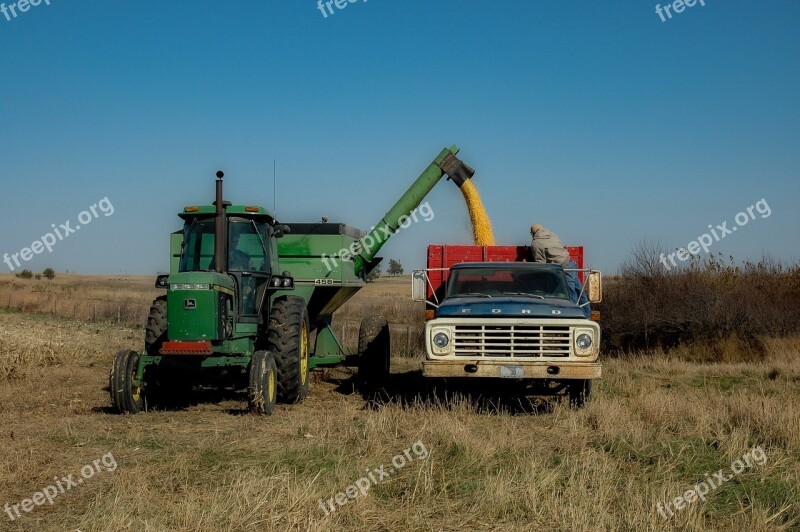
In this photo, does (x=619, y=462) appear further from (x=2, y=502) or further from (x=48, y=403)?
(x=48, y=403)

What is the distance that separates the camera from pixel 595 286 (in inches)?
420

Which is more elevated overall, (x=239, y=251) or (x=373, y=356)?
(x=239, y=251)

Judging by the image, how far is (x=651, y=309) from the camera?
20.3 m

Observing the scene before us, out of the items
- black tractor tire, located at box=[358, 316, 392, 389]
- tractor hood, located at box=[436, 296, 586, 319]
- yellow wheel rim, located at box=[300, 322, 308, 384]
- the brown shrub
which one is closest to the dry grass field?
yellow wheel rim, located at box=[300, 322, 308, 384]

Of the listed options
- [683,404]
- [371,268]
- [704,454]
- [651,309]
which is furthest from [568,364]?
[651,309]

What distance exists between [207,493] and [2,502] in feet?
4.87

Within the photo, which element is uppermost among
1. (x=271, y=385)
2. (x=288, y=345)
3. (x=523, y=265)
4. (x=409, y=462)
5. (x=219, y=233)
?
(x=219, y=233)

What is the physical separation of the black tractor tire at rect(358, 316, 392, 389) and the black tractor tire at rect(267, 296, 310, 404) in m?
2.59

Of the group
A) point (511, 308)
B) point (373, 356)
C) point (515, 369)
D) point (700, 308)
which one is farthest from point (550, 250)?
point (700, 308)

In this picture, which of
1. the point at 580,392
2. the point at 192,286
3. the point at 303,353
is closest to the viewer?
the point at 192,286

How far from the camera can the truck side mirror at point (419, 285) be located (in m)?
10.7

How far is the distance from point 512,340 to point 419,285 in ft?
5.45

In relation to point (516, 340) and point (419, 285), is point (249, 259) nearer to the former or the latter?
point (419, 285)

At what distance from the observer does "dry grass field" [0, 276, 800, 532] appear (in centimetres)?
550
